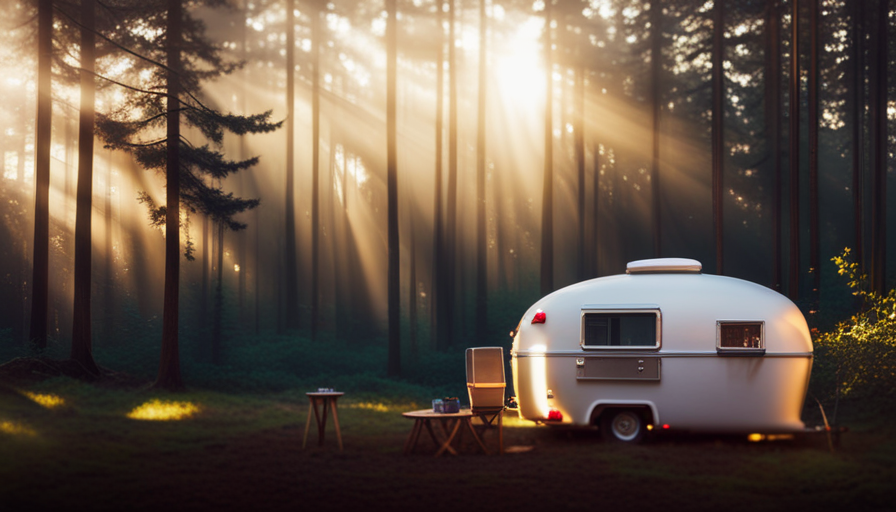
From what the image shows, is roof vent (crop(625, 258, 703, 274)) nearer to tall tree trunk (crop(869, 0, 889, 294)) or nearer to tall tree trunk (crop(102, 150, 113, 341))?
tall tree trunk (crop(869, 0, 889, 294))

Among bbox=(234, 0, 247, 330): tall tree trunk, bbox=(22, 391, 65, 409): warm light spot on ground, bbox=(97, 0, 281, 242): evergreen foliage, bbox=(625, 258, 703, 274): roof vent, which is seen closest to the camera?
bbox=(625, 258, 703, 274): roof vent

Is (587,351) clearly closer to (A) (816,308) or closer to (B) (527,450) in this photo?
(B) (527,450)

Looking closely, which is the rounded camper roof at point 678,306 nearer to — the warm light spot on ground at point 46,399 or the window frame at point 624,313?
the window frame at point 624,313

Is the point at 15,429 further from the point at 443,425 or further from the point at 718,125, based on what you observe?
the point at 718,125

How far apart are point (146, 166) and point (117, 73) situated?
324 inches

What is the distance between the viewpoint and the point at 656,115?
28.2 meters

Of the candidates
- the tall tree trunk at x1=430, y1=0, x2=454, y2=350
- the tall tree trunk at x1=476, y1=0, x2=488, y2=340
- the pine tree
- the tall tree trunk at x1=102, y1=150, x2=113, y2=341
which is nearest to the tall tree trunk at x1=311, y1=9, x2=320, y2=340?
the tall tree trunk at x1=430, y1=0, x2=454, y2=350

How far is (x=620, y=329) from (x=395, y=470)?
160 inches

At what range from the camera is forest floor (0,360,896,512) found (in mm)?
8156

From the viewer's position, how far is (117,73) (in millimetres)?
25500

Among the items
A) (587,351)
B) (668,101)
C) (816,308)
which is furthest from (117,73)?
(668,101)

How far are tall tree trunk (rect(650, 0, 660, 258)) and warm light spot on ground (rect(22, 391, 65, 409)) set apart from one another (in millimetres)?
18359

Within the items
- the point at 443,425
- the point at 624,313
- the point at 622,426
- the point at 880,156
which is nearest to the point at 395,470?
the point at 443,425

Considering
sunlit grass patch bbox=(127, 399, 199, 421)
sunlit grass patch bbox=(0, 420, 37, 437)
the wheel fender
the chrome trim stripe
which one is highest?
the chrome trim stripe
